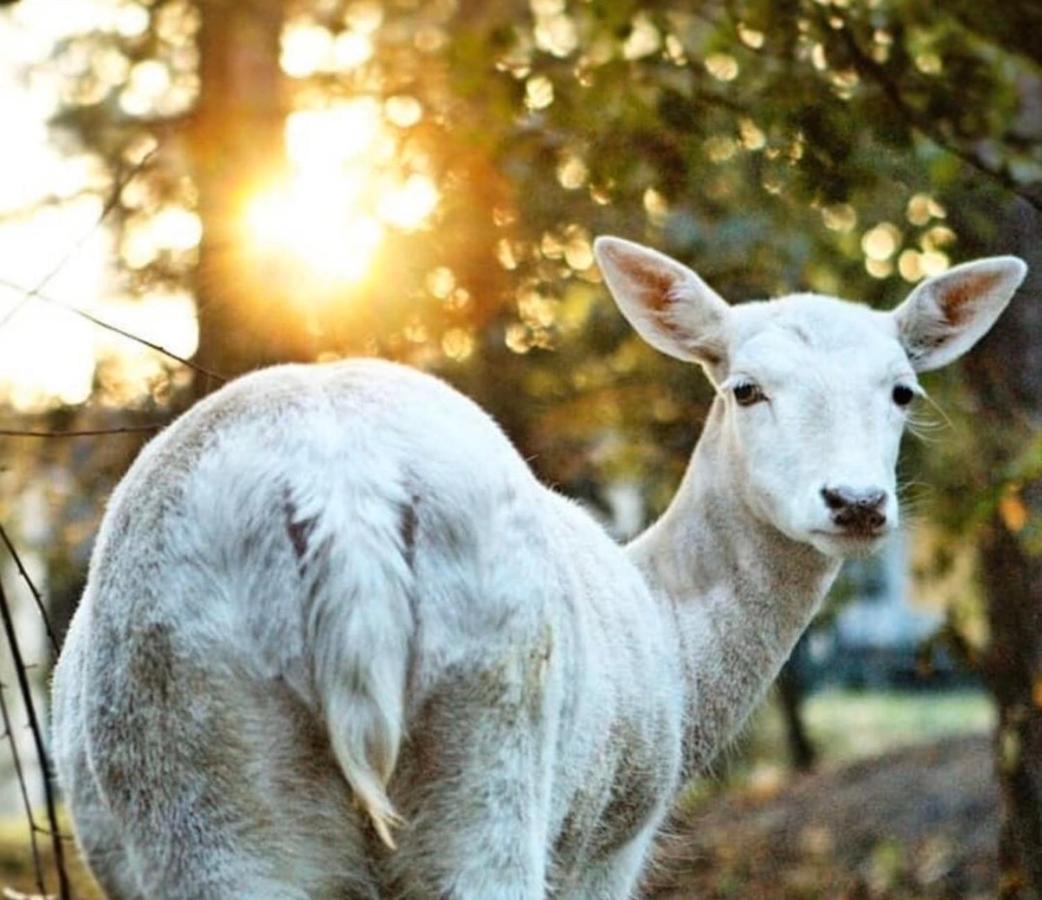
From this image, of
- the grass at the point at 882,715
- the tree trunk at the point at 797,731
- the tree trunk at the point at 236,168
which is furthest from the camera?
the grass at the point at 882,715

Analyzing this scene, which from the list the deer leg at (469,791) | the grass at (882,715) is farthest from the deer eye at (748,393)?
the grass at (882,715)

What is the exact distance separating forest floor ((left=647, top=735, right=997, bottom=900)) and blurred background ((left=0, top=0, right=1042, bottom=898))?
45 millimetres

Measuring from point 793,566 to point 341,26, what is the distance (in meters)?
4.45

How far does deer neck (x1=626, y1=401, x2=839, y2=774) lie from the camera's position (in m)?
5.21

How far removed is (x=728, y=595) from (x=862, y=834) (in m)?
6.15

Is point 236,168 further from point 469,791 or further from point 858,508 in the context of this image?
point 469,791

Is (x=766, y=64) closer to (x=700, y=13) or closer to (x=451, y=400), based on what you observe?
(x=700, y=13)

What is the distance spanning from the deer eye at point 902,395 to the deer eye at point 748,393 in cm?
37

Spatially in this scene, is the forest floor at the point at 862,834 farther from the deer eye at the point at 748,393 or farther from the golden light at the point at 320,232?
the deer eye at the point at 748,393

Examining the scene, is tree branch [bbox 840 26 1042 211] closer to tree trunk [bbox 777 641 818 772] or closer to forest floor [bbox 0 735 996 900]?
forest floor [bbox 0 735 996 900]

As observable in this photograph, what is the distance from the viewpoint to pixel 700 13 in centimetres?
644

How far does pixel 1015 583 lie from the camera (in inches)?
288

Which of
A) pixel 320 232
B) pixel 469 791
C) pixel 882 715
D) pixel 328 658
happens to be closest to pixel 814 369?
pixel 469 791

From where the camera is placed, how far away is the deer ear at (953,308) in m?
5.52
